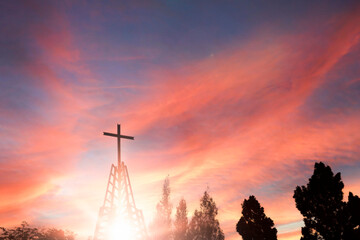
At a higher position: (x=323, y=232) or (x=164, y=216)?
(x=164, y=216)

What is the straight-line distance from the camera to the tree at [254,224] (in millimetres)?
30053

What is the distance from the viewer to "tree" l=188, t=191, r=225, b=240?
47225 millimetres

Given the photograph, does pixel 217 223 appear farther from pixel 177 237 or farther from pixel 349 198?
pixel 349 198

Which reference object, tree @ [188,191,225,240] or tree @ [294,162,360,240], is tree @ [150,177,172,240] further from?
tree @ [294,162,360,240]

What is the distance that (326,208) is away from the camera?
23234mm

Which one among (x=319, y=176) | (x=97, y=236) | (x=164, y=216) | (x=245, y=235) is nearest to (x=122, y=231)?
(x=97, y=236)

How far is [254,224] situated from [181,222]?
21552 mm

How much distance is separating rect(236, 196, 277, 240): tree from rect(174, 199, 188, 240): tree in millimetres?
19219

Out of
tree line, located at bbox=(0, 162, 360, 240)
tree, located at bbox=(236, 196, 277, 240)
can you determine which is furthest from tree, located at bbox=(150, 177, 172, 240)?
tree, located at bbox=(236, 196, 277, 240)

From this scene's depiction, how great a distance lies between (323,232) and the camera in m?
22.7

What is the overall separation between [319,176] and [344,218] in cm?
402

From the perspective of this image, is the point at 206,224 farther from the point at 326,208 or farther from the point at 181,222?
the point at 326,208

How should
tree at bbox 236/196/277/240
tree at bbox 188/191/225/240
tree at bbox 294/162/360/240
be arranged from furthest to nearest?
tree at bbox 188/191/225/240
tree at bbox 236/196/277/240
tree at bbox 294/162/360/240

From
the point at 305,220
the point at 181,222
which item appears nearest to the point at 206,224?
the point at 181,222
